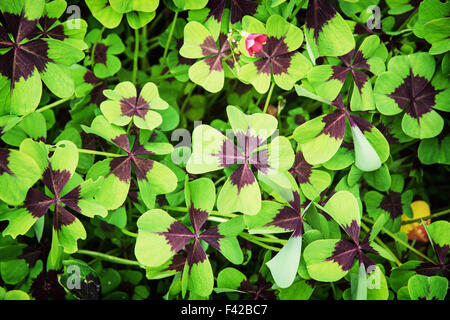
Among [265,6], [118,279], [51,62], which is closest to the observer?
[51,62]

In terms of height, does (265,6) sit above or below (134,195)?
above

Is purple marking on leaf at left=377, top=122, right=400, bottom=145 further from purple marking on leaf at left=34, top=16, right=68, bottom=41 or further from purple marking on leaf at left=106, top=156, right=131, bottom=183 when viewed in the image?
purple marking on leaf at left=34, top=16, right=68, bottom=41

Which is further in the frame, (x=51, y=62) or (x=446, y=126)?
(x=446, y=126)

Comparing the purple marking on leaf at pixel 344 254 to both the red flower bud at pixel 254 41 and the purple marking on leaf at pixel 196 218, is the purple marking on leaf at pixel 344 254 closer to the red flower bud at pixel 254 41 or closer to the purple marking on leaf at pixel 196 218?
the purple marking on leaf at pixel 196 218

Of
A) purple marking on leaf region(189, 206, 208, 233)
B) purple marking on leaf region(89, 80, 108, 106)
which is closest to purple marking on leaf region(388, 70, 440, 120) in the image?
purple marking on leaf region(189, 206, 208, 233)

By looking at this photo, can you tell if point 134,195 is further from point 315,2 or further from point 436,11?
point 436,11
